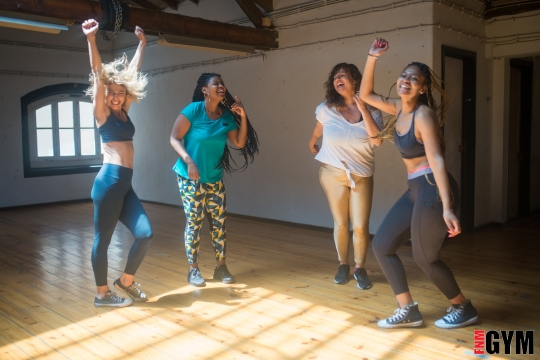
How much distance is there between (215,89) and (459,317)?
2.21 meters

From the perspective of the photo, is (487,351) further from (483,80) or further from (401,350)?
(483,80)

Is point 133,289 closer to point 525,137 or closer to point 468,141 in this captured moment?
point 468,141

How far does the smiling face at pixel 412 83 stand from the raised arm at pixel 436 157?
15cm

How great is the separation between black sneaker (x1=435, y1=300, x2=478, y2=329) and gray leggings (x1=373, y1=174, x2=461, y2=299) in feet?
0.34

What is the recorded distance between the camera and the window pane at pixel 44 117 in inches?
345

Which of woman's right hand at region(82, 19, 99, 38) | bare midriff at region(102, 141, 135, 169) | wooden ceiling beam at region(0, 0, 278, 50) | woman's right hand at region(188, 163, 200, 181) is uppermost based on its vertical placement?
wooden ceiling beam at region(0, 0, 278, 50)

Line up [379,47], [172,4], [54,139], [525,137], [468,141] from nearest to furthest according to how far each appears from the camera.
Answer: [379,47], [468,141], [525,137], [172,4], [54,139]

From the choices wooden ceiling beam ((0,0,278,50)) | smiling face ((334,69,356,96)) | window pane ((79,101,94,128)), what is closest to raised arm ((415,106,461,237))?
smiling face ((334,69,356,96))

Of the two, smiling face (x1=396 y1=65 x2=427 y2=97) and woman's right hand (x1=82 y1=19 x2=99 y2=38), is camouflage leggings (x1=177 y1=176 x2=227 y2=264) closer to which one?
woman's right hand (x1=82 y1=19 x2=99 y2=38)

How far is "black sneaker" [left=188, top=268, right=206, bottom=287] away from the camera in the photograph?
157 inches

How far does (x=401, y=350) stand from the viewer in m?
2.74

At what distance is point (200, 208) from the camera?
3867mm

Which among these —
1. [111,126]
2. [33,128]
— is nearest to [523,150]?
[111,126]

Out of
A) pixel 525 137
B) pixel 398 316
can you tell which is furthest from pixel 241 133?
pixel 525 137
